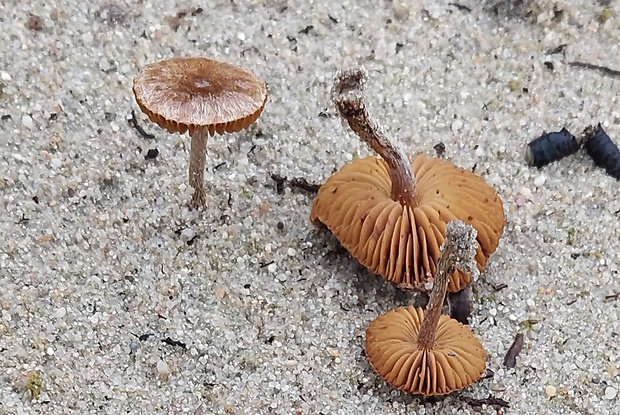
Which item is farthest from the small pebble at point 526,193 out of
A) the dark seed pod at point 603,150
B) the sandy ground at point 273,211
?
the dark seed pod at point 603,150

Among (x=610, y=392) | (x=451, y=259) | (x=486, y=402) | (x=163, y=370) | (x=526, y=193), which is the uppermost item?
(x=451, y=259)

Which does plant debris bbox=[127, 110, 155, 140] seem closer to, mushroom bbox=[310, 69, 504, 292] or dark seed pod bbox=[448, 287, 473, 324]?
mushroom bbox=[310, 69, 504, 292]

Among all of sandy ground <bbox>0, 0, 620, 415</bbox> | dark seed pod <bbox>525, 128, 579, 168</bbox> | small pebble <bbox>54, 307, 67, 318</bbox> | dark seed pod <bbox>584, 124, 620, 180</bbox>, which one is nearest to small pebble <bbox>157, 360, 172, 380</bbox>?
sandy ground <bbox>0, 0, 620, 415</bbox>

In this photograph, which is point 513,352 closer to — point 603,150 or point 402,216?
point 402,216

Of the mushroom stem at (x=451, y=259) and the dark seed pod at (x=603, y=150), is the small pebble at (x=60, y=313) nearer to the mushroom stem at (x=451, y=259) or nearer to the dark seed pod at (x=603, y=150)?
the mushroom stem at (x=451, y=259)

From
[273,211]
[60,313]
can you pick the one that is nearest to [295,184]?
[273,211]

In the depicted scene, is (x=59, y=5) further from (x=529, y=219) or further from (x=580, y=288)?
(x=580, y=288)
